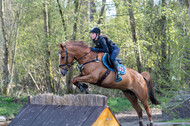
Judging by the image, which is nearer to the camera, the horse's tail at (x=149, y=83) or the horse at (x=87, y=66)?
the horse at (x=87, y=66)

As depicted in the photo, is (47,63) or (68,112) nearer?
(68,112)

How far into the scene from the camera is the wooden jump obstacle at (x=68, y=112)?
173 inches

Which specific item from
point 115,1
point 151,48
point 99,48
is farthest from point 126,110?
point 99,48

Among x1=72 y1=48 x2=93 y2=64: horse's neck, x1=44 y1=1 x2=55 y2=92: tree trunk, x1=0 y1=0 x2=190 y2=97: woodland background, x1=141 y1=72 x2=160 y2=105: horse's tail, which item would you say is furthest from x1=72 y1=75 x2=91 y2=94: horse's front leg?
x1=44 y1=1 x2=55 y2=92: tree trunk

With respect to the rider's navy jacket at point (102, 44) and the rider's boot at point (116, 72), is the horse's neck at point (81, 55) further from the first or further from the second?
the rider's boot at point (116, 72)

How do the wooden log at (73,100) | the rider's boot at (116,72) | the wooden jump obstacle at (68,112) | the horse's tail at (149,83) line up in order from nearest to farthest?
1. the wooden jump obstacle at (68,112)
2. the wooden log at (73,100)
3. the rider's boot at (116,72)
4. the horse's tail at (149,83)

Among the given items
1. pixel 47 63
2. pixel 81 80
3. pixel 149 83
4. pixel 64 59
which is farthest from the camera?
pixel 47 63

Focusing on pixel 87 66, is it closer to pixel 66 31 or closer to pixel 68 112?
pixel 68 112

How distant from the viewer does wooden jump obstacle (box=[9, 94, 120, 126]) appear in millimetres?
4391

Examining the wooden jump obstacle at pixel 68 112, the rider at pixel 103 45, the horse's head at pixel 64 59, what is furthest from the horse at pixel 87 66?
the wooden jump obstacle at pixel 68 112

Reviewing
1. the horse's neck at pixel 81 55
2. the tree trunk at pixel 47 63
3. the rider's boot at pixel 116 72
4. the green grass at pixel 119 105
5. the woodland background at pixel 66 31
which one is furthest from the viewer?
the tree trunk at pixel 47 63

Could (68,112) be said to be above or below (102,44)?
below

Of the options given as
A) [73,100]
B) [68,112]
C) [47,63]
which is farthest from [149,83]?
[47,63]

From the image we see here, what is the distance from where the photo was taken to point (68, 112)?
4.69 meters
